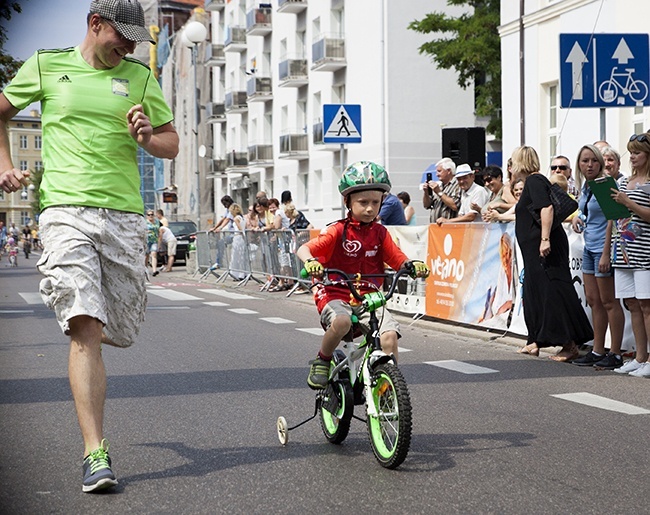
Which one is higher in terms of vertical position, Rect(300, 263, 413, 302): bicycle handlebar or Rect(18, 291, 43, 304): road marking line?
Rect(300, 263, 413, 302): bicycle handlebar

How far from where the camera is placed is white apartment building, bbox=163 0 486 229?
42.0m

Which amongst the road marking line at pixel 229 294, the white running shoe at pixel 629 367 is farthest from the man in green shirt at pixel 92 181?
A: the road marking line at pixel 229 294

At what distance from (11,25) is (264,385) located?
557 centimetres

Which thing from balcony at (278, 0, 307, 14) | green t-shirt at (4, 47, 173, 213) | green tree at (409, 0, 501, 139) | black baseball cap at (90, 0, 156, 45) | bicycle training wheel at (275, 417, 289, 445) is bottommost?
bicycle training wheel at (275, 417, 289, 445)

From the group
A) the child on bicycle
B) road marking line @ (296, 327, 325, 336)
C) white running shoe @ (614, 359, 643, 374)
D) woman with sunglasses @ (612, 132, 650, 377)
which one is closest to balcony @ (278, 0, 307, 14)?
road marking line @ (296, 327, 325, 336)

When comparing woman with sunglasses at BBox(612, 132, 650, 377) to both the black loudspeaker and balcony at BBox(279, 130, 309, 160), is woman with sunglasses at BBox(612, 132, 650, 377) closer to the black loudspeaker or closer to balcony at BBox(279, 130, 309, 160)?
the black loudspeaker

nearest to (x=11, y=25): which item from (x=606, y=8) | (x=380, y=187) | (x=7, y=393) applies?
(x=380, y=187)

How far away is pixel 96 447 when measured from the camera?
5.07m

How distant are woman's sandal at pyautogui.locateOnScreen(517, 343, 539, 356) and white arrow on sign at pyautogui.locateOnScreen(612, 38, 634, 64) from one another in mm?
2979

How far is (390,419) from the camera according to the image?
5418 millimetres

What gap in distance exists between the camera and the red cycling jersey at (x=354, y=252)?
597cm

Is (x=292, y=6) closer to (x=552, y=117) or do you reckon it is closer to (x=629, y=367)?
(x=552, y=117)

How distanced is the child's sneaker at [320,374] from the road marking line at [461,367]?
11.3ft

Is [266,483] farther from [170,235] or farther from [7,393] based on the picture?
[170,235]
